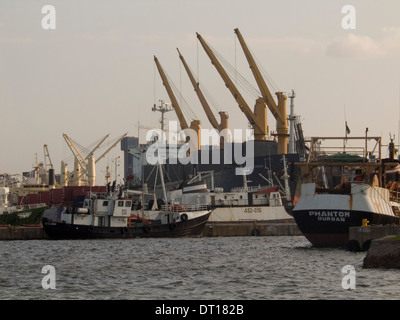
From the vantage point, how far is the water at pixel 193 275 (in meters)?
34.1

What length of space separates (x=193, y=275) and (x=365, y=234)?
16563mm

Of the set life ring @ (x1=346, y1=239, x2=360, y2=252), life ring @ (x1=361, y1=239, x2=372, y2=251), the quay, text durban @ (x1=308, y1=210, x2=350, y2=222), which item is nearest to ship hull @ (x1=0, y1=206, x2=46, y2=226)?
the quay

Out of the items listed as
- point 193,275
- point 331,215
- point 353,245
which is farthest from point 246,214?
point 193,275

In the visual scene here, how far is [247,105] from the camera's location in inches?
5281

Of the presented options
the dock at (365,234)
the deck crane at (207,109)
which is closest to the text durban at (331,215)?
the dock at (365,234)

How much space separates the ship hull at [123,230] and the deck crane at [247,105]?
4658 centimetres

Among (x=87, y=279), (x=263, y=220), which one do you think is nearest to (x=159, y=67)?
(x=263, y=220)

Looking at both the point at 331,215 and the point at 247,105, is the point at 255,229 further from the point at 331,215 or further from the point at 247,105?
the point at 247,105

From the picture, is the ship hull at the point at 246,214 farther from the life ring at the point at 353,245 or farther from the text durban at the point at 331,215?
the life ring at the point at 353,245

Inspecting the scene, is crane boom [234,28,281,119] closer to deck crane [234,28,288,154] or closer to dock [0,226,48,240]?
deck crane [234,28,288,154]

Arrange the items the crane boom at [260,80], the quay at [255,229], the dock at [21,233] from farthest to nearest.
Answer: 1. the crane boom at [260,80]
2. the quay at [255,229]
3. the dock at [21,233]

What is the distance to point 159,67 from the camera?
14625 cm
